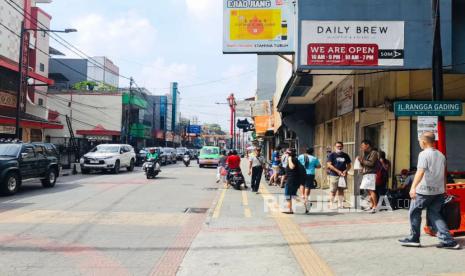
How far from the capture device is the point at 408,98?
11.6 m

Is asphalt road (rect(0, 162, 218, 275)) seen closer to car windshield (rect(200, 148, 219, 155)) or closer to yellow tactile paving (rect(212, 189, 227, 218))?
yellow tactile paving (rect(212, 189, 227, 218))

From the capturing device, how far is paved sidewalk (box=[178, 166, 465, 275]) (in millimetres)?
5992

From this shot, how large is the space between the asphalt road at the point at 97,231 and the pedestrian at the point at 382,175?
420 centimetres

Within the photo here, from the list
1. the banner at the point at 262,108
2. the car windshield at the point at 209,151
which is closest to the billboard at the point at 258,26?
the banner at the point at 262,108

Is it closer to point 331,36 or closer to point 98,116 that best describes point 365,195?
point 331,36

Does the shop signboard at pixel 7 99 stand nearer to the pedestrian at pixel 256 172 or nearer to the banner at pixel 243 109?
the pedestrian at pixel 256 172

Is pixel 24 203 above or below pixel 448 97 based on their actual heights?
below

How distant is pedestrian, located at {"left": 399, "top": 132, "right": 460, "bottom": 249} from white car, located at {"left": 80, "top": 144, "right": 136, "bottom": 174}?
815 inches

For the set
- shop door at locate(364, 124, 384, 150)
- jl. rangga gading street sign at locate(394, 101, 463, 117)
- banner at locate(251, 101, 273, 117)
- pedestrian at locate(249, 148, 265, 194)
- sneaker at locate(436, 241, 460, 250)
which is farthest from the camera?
banner at locate(251, 101, 273, 117)

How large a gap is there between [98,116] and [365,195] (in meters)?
45.5

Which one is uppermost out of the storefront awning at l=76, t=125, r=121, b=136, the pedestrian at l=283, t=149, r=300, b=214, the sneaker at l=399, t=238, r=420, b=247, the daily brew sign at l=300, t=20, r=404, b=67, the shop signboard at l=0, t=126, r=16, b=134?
the daily brew sign at l=300, t=20, r=404, b=67

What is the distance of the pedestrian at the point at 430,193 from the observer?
6.98 meters

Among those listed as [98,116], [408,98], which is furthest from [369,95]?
[98,116]

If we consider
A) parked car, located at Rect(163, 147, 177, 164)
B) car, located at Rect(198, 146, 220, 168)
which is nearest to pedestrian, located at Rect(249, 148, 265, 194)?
car, located at Rect(198, 146, 220, 168)
